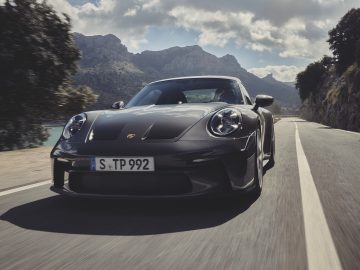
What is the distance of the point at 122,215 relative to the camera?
150 inches

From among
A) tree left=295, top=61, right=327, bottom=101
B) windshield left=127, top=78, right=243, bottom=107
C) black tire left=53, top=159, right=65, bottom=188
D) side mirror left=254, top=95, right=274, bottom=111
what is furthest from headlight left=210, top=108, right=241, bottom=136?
tree left=295, top=61, right=327, bottom=101

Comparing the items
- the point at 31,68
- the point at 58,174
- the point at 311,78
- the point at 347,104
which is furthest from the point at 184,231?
the point at 311,78

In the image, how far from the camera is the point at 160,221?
3.58 meters

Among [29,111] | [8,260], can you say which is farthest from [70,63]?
[8,260]

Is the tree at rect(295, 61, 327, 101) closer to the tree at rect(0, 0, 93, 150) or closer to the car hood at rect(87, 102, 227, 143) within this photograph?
the tree at rect(0, 0, 93, 150)

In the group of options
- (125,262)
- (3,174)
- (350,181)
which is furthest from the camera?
(3,174)

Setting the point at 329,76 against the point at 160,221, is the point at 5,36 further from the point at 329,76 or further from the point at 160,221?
Answer: the point at 329,76

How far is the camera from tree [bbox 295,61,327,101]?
252ft

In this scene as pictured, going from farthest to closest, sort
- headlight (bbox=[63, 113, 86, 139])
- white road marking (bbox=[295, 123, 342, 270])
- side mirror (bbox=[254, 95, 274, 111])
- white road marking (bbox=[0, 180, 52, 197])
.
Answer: side mirror (bbox=[254, 95, 274, 111])
white road marking (bbox=[0, 180, 52, 197])
headlight (bbox=[63, 113, 86, 139])
white road marking (bbox=[295, 123, 342, 270])

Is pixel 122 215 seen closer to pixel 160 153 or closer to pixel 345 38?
pixel 160 153

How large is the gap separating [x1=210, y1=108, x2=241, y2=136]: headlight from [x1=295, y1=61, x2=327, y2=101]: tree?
250 ft

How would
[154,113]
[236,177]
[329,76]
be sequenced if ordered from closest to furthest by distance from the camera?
[236,177], [154,113], [329,76]

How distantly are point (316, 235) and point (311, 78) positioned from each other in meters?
78.2

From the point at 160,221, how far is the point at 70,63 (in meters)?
9.45
